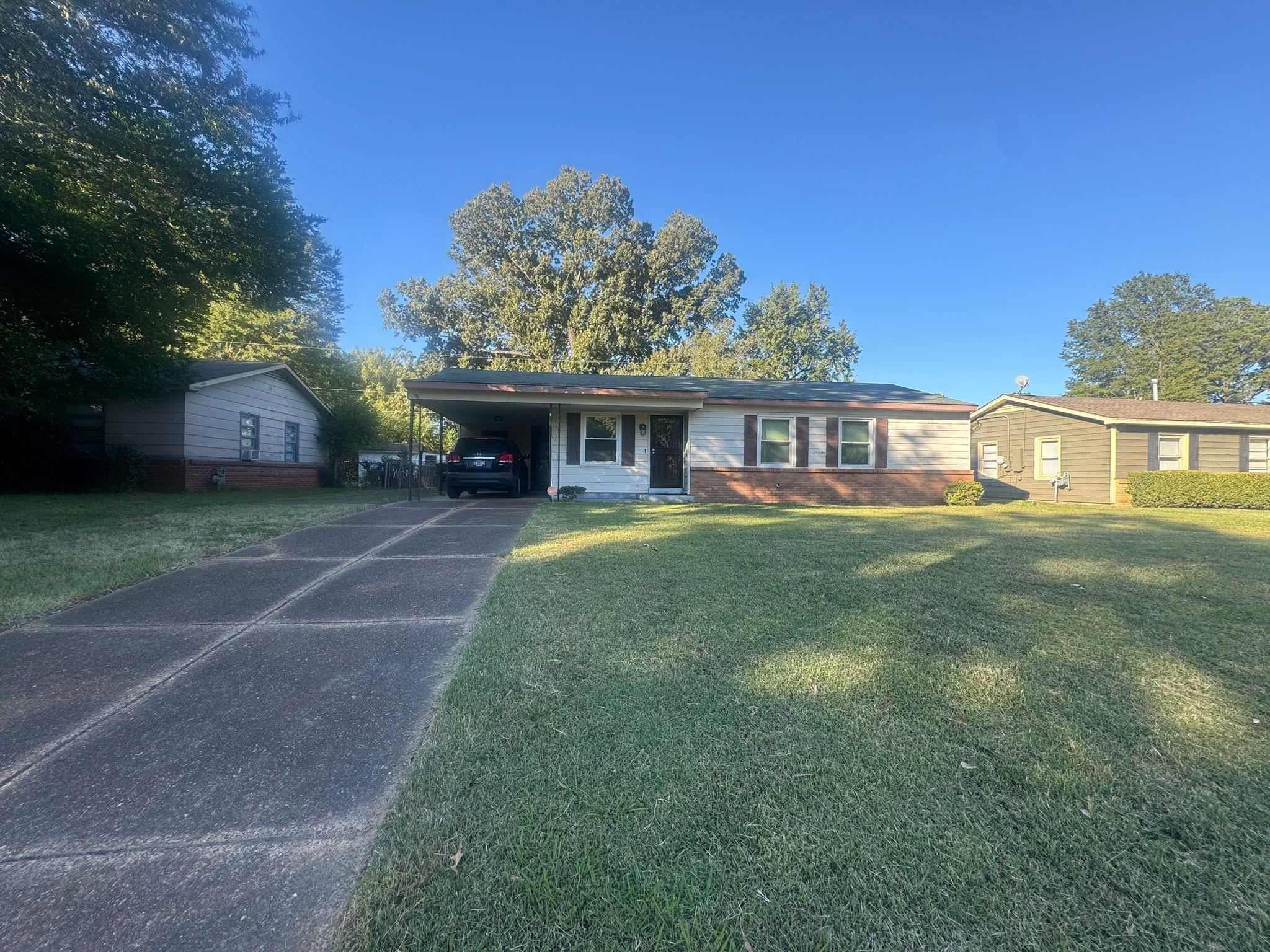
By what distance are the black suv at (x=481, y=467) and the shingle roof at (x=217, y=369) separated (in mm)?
7719

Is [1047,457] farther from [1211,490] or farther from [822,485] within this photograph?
[822,485]

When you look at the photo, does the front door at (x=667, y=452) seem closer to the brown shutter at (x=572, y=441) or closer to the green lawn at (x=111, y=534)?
the brown shutter at (x=572, y=441)

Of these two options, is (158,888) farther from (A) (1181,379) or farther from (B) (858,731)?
(A) (1181,379)

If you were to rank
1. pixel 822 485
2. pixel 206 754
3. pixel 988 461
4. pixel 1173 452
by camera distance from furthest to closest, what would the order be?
1. pixel 988 461
2. pixel 1173 452
3. pixel 822 485
4. pixel 206 754

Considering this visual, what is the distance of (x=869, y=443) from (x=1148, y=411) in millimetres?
10365

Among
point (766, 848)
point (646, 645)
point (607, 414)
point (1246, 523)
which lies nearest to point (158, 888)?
point (766, 848)

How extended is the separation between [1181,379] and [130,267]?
183 feet

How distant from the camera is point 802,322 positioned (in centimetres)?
3161

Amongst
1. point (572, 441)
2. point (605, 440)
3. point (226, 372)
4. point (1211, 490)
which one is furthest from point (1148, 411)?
point (226, 372)

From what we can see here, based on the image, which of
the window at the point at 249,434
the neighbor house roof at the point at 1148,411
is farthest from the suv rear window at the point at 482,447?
the neighbor house roof at the point at 1148,411

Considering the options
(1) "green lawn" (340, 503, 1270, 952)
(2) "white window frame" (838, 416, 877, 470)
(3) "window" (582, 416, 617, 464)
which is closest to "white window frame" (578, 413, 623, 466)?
(3) "window" (582, 416, 617, 464)

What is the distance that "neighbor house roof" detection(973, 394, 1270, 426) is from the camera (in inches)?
625

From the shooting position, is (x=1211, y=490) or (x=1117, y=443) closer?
(x=1211, y=490)

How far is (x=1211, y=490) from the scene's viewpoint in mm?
14172
